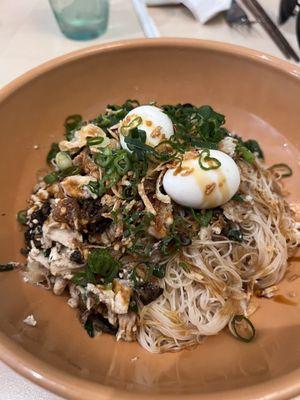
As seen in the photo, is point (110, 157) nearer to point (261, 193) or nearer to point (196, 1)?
point (261, 193)

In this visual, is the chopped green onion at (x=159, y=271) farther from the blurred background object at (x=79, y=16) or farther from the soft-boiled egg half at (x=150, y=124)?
the blurred background object at (x=79, y=16)

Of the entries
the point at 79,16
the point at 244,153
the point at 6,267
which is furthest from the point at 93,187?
the point at 79,16

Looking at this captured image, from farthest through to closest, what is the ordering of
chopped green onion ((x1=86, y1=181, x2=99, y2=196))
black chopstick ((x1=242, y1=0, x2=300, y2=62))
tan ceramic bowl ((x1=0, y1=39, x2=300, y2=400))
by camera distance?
black chopstick ((x1=242, y1=0, x2=300, y2=62)) < chopped green onion ((x1=86, y1=181, x2=99, y2=196)) < tan ceramic bowl ((x1=0, y1=39, x2=300, y2=400))

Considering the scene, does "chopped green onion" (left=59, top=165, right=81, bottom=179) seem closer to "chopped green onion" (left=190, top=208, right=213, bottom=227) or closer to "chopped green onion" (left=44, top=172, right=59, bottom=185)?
"chopped green onion" (left=44, top=172, right=59, bottom=185)

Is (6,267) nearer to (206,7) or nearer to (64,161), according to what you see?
(64,161)

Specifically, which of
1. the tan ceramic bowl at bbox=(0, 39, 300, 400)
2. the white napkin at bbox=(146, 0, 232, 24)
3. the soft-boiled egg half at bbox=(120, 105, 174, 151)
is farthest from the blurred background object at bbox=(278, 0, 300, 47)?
the soft-boiled egg half at bbox=(120, 105, 174, 151)
